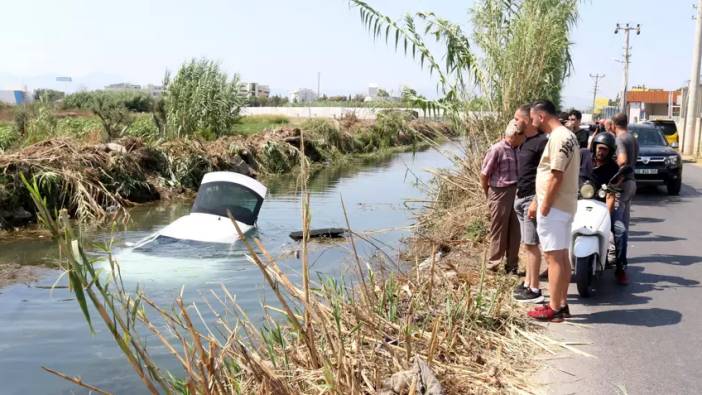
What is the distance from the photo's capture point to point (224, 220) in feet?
41.6

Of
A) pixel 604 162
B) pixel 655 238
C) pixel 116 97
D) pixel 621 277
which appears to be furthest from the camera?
pixel 116 97

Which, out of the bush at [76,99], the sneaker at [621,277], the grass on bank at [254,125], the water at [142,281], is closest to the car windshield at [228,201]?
the water at [142,281]

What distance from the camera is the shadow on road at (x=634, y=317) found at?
20.1 ft

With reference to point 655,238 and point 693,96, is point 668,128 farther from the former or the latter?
point 655,238

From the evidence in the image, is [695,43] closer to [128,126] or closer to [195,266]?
[128,126]

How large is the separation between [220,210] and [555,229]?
26.5ft

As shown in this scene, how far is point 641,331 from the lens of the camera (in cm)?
588

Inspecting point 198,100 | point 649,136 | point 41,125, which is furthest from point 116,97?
point 649,136

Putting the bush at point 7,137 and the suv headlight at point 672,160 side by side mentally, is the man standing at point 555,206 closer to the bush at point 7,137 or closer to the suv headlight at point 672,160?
the suv headlight at point 672,160

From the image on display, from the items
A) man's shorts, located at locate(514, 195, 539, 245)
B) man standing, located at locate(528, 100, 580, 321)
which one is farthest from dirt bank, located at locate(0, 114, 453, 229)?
man standing, located at locate(528, 100, 580, 321)

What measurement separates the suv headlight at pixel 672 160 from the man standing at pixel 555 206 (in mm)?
11632

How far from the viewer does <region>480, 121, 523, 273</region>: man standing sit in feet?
25.4

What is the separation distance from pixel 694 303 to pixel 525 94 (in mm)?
6169

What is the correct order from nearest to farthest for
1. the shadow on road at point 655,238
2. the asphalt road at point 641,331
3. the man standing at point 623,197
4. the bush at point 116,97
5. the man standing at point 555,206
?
1. the asphalt road at point 641,331
2. the man standing at point 555,206
3. the man standing at point 623,197
4. the shadow on road at point 655,238
5. the bush at point 116,97
